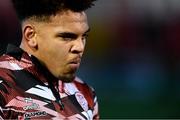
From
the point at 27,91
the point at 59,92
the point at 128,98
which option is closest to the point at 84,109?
the point at 59,92

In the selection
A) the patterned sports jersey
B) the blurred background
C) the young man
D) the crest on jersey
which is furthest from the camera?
the blurred background

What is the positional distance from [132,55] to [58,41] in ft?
14.1

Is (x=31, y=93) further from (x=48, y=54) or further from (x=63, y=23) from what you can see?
(x=63, y=23)

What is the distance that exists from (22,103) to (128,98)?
13.9 ft

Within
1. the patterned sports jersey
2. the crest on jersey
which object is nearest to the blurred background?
the crest on jersey

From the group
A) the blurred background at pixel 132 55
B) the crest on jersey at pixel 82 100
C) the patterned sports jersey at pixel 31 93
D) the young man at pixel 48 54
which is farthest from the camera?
the blurred background at pixel 132 55

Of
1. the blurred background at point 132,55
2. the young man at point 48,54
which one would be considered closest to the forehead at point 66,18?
the young man at point 48,54

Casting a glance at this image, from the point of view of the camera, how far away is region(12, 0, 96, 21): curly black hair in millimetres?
2533

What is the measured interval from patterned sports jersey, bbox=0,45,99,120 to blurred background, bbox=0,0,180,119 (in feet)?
12.4

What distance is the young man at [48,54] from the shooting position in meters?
2.50

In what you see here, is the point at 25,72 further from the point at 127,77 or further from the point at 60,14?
the point at 127,77

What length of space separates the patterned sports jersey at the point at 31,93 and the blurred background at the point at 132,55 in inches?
149

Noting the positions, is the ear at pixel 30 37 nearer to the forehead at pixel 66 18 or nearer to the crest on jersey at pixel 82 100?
the forehead at pixel 66 18

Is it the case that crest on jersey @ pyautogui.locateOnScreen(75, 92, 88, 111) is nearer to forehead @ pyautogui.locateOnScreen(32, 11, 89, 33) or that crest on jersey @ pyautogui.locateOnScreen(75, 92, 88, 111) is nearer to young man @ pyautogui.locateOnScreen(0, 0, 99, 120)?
young man @ pyautogui.locateOnScreen(0, 0, 99, 120)
